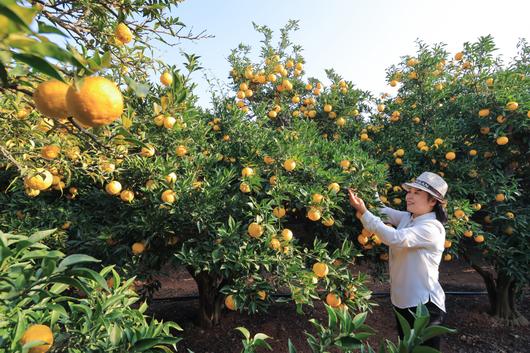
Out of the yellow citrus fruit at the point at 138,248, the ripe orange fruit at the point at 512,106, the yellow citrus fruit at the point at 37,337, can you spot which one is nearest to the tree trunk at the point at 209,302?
the yellow citrus fruit at the point at 138,248

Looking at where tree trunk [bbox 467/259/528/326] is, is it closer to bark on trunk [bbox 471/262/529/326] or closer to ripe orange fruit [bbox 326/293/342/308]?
bark on trunk [bbox 471/262/529/326]

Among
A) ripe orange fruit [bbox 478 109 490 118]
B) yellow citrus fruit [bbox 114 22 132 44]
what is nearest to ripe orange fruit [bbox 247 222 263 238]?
yellow citrus fruit [bbox 114 22 132 44]

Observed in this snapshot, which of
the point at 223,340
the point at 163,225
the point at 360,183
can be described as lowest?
the point at 223,340

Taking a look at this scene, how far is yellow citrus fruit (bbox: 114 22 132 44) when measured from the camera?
4.44 ft

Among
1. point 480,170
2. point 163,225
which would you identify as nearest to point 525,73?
point 480,170

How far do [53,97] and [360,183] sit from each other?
226cm

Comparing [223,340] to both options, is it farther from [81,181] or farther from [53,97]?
[53,97]

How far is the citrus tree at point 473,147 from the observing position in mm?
3256

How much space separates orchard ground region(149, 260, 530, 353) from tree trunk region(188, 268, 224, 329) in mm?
89

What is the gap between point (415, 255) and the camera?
2.17 meters

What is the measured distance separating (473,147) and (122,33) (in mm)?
3640

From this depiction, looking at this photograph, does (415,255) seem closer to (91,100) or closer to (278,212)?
(278,212)

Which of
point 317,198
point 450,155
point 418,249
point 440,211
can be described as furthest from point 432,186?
point 450,155

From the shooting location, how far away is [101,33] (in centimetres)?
129
